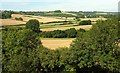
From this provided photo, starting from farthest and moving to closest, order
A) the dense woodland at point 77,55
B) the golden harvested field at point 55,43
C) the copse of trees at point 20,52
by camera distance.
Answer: the golden harvested field at point 55,43 → the copse of trees at point 20,52 → the dense woodland at point 77,55

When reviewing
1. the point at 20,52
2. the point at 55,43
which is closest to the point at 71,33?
the point at 55,43

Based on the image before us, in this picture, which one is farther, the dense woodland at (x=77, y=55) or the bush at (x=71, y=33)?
the bush at (x=71, y=33)

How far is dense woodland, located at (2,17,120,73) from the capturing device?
3800cm

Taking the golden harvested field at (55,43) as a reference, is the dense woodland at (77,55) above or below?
above

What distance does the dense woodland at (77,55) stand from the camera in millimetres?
38000

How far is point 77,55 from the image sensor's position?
1522 inches

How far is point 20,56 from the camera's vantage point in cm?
3859

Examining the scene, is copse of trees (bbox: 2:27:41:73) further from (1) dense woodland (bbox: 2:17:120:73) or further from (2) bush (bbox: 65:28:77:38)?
(2) bush (bbox: 65:28:77:38)

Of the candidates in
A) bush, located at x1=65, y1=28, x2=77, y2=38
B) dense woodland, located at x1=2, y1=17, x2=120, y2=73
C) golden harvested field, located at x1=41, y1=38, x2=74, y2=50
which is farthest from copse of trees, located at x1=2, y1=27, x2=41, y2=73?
bush, located at x1=65, y1=28, x2=77, y2=38

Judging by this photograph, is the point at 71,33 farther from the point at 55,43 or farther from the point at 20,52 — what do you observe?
the point at 20,52

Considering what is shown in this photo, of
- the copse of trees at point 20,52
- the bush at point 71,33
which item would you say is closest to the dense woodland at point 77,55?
the copse of trees at point 20,52

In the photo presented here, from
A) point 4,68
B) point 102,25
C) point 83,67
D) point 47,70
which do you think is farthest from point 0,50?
point 102,25

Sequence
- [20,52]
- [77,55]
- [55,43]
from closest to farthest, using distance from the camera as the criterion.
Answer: [77,55]
[20,52]
[55,43]

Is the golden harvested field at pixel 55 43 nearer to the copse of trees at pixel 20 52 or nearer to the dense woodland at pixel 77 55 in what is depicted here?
the copse of trees at pixel 20 52
